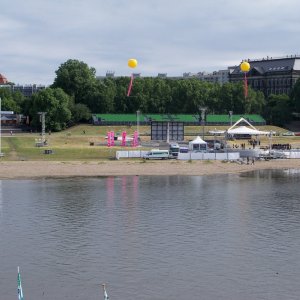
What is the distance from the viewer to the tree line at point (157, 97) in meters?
181

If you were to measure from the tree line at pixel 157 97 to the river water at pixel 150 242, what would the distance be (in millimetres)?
105567

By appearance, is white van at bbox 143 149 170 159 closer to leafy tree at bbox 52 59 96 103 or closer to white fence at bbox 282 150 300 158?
white fence at bbox 282 150 300 158

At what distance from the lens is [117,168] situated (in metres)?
88.2

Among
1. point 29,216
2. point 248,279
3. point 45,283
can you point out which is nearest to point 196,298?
point 248,279

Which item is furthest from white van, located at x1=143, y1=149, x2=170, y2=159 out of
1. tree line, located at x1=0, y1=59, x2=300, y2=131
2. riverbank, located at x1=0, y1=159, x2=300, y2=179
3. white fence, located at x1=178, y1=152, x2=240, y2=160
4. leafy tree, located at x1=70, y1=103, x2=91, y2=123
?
tree line, located at x1=0, y1=59, x2=300, y2=131

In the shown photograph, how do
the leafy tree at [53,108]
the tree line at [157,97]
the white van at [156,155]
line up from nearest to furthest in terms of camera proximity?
the white van at [156,155], the leafy tree at [53,108], the tree line at [157,97]

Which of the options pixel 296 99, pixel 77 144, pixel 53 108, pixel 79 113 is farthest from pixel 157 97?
pixel 77 144

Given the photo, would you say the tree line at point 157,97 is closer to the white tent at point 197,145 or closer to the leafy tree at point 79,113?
the leafy tree at point 79,113

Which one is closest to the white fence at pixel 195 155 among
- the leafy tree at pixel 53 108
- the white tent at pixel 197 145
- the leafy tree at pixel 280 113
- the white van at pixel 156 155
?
the white van at pixel 156 155

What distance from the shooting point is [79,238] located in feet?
149

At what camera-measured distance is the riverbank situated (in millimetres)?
83375

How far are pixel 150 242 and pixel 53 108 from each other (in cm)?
11183

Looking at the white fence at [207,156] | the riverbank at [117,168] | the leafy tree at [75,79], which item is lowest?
the riverbank at [117,168]

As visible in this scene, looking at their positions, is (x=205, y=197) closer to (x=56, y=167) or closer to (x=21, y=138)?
(x=56, y=167)
